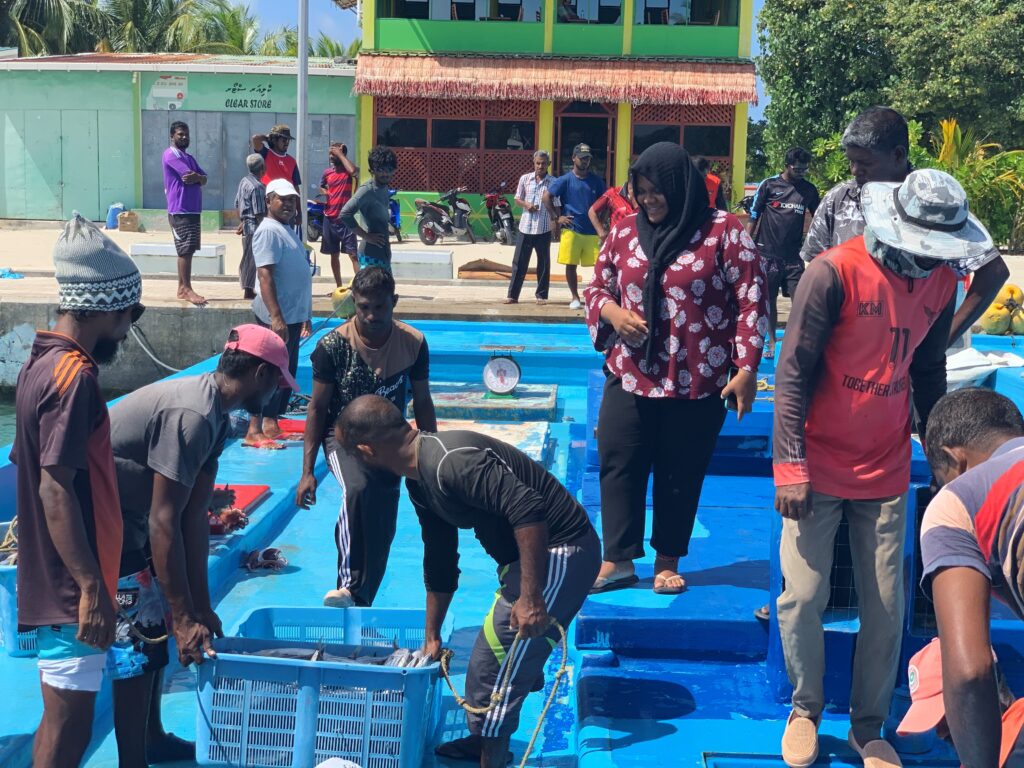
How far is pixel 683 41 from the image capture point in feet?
82.6

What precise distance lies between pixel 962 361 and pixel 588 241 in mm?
5124

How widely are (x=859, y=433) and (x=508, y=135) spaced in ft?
73.5

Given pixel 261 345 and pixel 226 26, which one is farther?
pixel 226 26

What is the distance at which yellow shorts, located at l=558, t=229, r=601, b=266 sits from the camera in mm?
12633

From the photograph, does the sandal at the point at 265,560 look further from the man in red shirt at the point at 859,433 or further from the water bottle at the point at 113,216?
the water bottle at the point at 113,216

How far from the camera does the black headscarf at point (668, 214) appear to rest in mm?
4660

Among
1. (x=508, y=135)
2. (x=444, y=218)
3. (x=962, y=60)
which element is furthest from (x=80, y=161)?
(x=962, y=60)

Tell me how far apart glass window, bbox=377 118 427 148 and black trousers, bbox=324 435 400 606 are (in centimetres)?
2154

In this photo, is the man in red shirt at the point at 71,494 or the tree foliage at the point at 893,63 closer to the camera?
the man in red shirt at the point at 71,494

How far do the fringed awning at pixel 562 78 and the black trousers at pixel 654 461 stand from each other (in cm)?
2019

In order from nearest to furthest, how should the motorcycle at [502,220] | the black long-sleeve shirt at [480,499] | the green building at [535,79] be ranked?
the black long-sleeve shirt at [480,499] < the motorcycle at [502,220] < the green building at [535,79]

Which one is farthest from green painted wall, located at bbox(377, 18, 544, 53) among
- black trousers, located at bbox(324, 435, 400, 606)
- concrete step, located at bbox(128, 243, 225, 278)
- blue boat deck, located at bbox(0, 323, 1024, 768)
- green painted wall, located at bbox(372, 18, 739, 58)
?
black trousers, located at bbox(324, 435, 400, 606)

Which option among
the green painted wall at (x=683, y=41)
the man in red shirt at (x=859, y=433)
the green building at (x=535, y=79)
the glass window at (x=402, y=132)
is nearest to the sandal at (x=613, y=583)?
the man in red shirt at (x=859, y=433)

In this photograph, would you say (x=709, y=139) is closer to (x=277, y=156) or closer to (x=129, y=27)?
(x=277, y=156)
